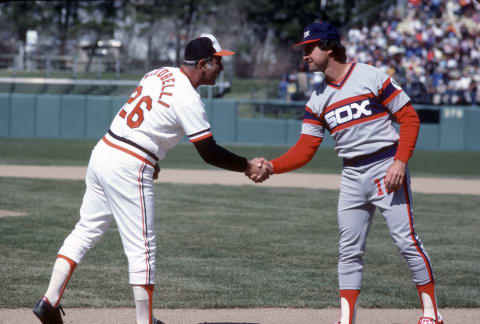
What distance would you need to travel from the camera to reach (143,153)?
4.00m

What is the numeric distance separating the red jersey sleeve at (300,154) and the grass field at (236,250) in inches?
43.1

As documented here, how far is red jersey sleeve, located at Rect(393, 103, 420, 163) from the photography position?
4.22 meters

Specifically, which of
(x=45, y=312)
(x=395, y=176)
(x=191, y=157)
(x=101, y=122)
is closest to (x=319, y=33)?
(x=395, y=176)

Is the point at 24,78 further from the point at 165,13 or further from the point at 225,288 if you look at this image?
the point at 225,288

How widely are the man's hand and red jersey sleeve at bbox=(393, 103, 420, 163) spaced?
0.19 feet

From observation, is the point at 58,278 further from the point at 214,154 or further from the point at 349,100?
the point at 349,100

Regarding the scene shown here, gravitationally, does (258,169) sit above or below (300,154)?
below

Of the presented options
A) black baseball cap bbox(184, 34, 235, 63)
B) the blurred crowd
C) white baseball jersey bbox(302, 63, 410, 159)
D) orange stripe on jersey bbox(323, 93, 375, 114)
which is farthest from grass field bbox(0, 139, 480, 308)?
the blurred crowd

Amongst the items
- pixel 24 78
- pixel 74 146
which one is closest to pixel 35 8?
pixel 24 78

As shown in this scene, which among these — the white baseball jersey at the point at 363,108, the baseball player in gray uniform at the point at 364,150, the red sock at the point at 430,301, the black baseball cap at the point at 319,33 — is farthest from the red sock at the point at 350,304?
the black baseball cap at the point at 319,33

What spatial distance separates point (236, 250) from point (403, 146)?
133 inches

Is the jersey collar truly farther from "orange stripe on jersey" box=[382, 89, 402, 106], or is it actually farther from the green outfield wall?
the green outfield wall

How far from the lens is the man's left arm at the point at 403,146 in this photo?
4137 millimetres

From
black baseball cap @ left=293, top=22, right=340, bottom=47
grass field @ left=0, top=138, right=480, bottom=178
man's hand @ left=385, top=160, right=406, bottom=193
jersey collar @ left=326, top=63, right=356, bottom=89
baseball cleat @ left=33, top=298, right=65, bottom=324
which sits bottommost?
grass field @ left=0, top=138, right=480, bottom=178
